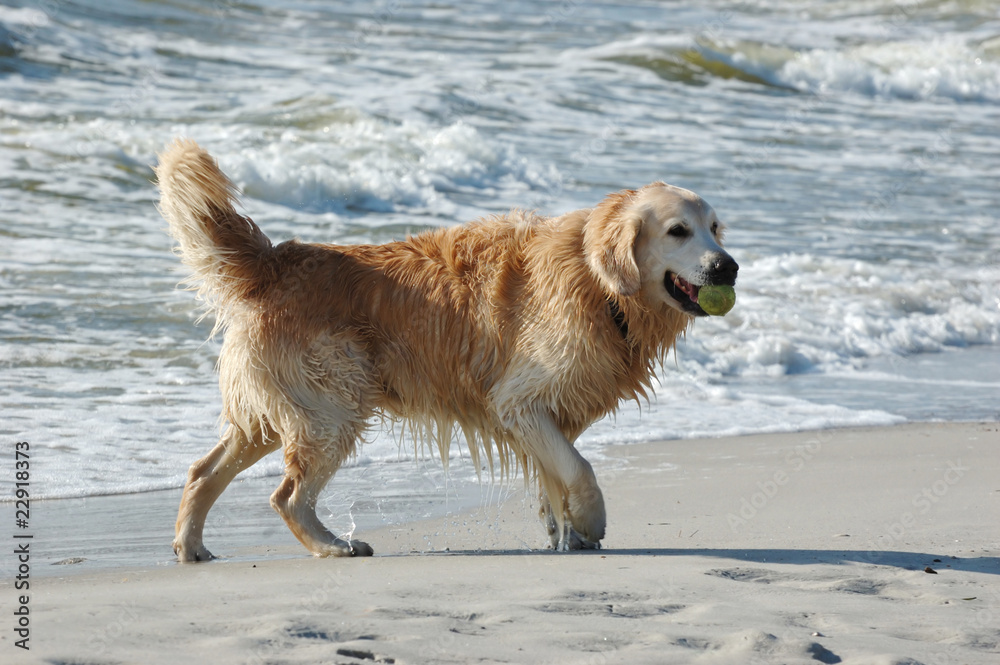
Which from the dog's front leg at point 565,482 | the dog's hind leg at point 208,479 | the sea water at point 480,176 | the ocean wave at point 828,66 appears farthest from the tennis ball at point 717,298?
the ocean wave at point 828,66

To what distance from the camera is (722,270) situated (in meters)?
4.39

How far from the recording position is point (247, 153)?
12.8m

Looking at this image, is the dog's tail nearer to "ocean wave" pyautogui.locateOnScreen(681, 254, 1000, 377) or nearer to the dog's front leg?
the dog's front leg

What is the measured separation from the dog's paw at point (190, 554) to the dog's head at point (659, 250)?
6.50ft

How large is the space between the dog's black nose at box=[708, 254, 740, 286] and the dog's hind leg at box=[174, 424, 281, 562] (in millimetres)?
2022

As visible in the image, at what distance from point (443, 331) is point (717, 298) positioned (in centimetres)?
115

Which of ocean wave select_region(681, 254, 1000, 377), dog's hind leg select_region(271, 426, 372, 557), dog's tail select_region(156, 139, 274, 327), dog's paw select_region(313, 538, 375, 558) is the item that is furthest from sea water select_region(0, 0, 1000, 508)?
dog's tail select_region(156, 139, 274, 327)

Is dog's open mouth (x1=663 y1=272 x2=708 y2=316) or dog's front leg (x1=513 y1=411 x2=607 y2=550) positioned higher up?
dog's open mouth (x1=663 y1=272 x2=708 y2=316)

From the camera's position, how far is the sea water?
7.10m

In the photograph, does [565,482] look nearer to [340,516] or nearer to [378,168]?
[340,516]

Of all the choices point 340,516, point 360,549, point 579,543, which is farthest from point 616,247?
point 340,516

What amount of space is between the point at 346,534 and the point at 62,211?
23.5 ft

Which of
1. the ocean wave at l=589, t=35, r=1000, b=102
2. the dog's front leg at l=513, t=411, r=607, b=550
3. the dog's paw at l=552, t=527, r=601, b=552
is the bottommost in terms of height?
the dog's paw at l=552, t=527, r=601, b=552

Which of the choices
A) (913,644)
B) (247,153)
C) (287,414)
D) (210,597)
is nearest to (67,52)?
(247,153)
